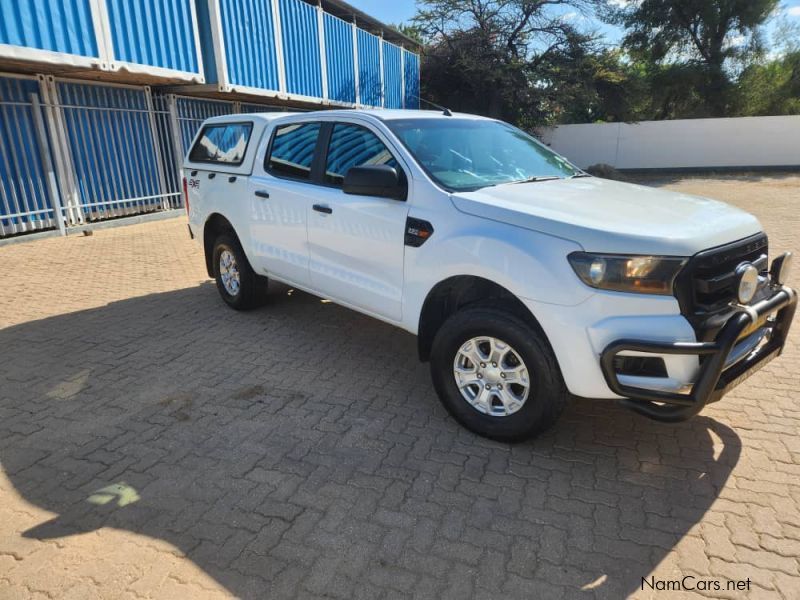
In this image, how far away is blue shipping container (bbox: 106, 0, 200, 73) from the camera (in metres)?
9.24

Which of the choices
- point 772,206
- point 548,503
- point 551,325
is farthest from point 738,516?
point 772,206

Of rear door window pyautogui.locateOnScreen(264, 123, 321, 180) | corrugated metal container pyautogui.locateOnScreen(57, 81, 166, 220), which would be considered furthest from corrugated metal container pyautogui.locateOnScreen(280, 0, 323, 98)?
rear door window pyautogui.locateOnScreen(264, 123, 321, 180)

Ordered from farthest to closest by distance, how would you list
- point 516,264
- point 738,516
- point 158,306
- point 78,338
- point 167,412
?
point 158,306
point 78,338
point 167,412
point 516,264
point 738,516

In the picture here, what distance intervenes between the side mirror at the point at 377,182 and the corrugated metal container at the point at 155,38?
8.07 metres

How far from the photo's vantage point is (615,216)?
2.72m

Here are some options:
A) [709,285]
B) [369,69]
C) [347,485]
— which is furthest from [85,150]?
[709,285]

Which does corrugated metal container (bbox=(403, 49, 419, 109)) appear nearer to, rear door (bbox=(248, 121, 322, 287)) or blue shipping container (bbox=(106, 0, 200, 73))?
blue shipping container (bbox=(106, 0, 200, 73))

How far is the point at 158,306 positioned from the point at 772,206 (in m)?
14.0

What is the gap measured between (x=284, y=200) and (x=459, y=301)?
6.08ft

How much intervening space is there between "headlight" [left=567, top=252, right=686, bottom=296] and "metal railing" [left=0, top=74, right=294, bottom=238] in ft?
32.7

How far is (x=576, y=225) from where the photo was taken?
2.58 metres

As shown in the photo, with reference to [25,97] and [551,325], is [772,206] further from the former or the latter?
[25,97]

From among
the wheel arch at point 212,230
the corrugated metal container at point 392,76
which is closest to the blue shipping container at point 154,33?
the wheel arch at point 212,230

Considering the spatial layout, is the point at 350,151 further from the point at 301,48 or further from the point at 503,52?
the point at 503,52
